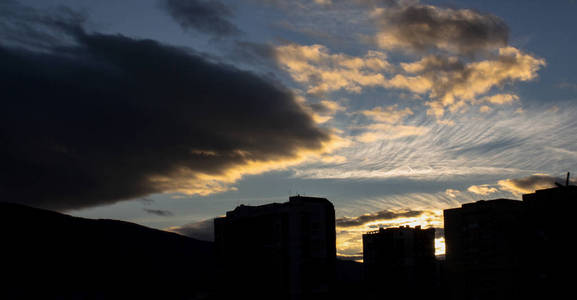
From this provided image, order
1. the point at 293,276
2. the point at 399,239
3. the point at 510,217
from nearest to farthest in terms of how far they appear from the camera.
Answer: the point at 510,217 < the point at 293,276 < the point at 399,239

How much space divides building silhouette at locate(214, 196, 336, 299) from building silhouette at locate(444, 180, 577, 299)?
15884 mm

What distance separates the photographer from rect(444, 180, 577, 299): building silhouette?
52.6 meters

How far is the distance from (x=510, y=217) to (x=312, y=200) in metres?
25.1

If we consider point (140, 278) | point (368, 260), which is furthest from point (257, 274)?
point (140, 278)

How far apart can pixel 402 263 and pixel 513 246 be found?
44849 mm

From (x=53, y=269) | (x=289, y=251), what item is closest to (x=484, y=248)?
(x=289, y=251)

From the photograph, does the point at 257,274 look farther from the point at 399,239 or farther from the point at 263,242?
the point at 399,239

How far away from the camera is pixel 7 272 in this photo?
152 metres

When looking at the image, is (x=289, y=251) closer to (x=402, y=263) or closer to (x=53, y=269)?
(x=402, y=263)

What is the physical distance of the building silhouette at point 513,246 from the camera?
52562 mm

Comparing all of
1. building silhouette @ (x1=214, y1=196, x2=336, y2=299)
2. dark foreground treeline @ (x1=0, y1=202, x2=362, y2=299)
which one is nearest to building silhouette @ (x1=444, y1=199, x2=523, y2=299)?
building silhouette @ (x1=214, y1=196, x2=336, y2=299)

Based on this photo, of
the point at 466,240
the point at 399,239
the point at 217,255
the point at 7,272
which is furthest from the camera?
the point at 7,272

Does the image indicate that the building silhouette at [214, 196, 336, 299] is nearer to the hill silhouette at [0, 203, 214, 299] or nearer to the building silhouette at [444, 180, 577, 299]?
the building silhouette at [444, 180, 577, 299]

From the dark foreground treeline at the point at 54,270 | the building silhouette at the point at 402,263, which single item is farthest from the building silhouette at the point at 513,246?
the dark foreground treeline at the point at 54,270
